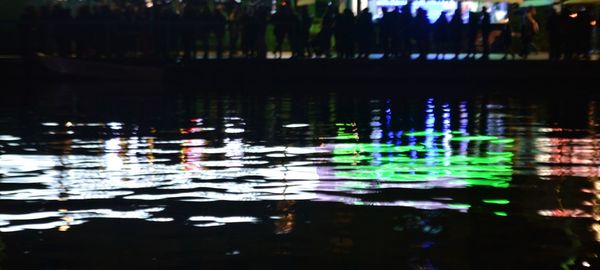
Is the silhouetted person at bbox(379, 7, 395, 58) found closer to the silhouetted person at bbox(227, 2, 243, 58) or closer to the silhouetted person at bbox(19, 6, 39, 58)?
the silhouetted person at bbox(227, 2, 243, 58)

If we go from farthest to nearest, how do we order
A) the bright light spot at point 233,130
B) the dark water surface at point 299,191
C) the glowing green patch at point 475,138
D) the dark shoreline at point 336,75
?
the dark shoreline at point 336,75 < the bright light spot at point 233,130 < the glowing green patch at point 475,138 < the dark water surface at point 299,191

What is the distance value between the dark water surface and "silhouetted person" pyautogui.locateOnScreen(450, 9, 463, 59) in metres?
9.18

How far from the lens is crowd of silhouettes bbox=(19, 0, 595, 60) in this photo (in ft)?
97.2

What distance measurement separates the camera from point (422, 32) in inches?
1172

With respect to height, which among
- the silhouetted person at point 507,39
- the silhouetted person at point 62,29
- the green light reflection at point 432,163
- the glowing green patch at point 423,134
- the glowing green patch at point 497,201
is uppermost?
the silhouetted person at point 62,29

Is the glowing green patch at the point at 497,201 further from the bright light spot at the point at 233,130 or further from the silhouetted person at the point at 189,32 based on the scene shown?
the silhouetted person at the point at 189,32

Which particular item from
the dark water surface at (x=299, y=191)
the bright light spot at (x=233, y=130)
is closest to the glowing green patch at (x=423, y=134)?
the dark water surface at (x=299, y=191)

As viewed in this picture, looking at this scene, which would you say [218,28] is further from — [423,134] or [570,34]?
[423,134]

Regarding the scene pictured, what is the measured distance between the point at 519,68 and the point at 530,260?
70.5 feet

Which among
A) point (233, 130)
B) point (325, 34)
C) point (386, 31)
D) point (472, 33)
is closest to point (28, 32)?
point (325, 34)

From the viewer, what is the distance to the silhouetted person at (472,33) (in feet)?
96.5

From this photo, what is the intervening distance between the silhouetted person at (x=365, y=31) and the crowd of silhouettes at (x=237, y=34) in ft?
0.09

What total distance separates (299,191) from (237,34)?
19.1 m

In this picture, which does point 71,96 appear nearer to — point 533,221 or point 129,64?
point 129,64
